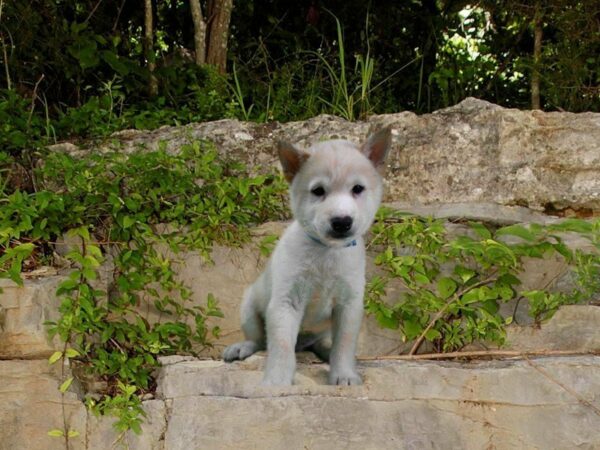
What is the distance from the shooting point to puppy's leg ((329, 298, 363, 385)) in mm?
3566

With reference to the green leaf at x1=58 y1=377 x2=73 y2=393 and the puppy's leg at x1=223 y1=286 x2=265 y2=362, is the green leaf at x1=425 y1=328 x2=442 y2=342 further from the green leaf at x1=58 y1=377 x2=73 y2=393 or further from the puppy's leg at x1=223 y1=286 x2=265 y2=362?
the green leaf at x1=58 y1=377 x2=73 y2=393

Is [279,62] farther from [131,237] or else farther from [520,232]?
[520,232]

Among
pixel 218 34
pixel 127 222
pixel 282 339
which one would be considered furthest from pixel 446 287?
pixel 218 34

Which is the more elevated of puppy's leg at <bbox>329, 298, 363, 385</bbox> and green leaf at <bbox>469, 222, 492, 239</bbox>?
green leaf at <bbox>469, 222, 492, 239</bbox>

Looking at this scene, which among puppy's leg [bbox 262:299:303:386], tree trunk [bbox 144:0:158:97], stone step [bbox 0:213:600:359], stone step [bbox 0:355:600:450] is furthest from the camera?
tree trunk [bbox 144:0:158:97]

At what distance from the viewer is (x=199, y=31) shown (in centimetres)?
750

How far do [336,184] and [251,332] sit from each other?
1.08m

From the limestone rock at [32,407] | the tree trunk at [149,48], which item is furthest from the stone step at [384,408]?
the tree trunk at [149,48]

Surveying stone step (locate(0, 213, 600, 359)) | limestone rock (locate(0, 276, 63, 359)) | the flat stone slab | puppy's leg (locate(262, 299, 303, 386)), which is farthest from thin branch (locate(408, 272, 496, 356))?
limestone rock (locate(0, 276, 63, 359))

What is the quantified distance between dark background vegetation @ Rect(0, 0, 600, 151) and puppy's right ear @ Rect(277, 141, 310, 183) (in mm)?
3206

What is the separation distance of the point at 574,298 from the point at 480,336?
0.64 m

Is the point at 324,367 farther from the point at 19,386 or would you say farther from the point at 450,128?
the point at 450,128

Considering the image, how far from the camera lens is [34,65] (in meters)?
7.20

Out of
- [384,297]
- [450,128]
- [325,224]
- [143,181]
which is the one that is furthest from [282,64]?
[325,224]
